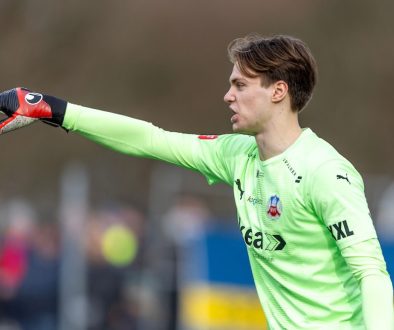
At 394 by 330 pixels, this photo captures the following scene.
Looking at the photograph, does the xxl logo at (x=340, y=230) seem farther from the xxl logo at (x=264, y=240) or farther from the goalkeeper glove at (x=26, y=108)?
the goalkeeper glove at (x=26, y=108)

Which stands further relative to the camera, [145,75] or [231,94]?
[145,75]

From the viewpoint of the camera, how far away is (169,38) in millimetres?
35344

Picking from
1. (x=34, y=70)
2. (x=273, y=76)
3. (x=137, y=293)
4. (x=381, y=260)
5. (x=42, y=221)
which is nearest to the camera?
(x=381, y=260)

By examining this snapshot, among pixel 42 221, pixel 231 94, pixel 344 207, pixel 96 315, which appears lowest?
pixel 344 207

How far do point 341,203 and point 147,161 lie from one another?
829 inches

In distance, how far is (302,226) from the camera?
18.9ft

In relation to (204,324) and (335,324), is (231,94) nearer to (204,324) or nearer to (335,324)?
(335,324)

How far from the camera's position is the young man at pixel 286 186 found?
218 inches

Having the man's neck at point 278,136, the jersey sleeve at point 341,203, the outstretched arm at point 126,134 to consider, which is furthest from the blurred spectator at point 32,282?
the jersey sleeve at point 341,203

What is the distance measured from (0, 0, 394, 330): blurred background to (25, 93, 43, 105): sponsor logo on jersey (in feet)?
18.2

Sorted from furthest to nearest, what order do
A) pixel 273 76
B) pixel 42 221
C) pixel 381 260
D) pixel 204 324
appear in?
pixel 42 221, pixel 204 324, pixel 273 76, pixel 381 260

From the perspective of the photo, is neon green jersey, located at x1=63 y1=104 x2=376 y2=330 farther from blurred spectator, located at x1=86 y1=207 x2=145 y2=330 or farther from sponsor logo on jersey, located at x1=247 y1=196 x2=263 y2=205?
blurred spectator, located at x1=86 y1=207 x2=145 y2=330

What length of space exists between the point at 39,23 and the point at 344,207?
29983 millimetres

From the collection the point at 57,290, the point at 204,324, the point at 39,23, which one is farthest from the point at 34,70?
the point at 204,324
